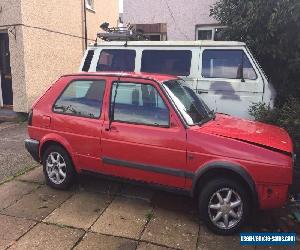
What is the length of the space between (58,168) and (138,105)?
1.69 m

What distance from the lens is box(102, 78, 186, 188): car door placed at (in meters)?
4.05

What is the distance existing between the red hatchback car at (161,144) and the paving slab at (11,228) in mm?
953

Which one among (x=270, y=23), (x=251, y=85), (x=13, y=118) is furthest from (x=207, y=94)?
(x=13, y=118)

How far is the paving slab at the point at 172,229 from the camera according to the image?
3.78m

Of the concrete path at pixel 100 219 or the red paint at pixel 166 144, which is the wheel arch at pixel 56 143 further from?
the concrete path at pixel 100 219

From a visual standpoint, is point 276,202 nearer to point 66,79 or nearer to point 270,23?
point 66,79

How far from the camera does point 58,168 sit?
199 inches

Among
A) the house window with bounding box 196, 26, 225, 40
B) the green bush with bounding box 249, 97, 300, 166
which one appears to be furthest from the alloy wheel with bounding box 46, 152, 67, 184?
the house window with bounding box 196, 26, 225, 40

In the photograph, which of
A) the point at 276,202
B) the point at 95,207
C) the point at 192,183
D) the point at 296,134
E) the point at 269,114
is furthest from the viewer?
the point at 269,114

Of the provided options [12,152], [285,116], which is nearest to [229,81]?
[285,116]

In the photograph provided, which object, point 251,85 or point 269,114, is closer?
point 269,114

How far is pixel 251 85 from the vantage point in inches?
253

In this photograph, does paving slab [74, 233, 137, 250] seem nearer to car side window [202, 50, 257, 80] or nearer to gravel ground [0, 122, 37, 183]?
gravel ground [0, 122, 37, 183]

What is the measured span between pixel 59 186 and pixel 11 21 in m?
7.08
